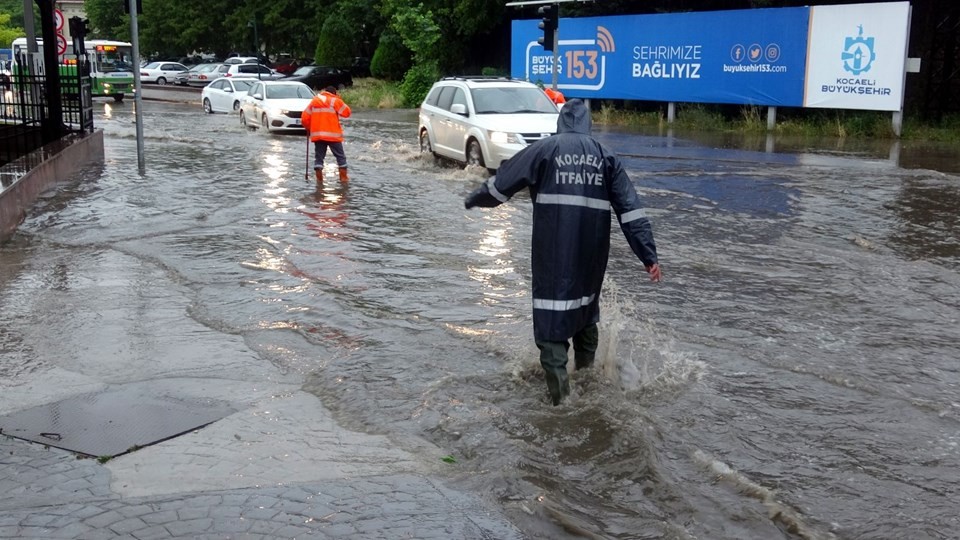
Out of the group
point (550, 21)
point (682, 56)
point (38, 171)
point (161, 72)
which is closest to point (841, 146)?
point (682, 56)

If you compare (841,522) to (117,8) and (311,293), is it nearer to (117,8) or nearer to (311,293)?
(311,293)

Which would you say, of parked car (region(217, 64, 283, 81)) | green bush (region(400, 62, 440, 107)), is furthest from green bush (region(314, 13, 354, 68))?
green bush (region(400, 62, 440, 107))

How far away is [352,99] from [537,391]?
37.9 m

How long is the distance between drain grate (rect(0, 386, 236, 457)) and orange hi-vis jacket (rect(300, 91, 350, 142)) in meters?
10.3

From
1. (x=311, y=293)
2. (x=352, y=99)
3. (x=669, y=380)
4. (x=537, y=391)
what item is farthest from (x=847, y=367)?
(x=352, y=99)

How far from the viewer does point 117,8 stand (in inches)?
3130

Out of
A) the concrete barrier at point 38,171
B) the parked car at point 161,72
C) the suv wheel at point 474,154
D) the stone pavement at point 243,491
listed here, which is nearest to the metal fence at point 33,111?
the concrete barrier at point 38,171

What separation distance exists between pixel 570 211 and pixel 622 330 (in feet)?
7.12

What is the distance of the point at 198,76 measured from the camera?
5716 centimetres

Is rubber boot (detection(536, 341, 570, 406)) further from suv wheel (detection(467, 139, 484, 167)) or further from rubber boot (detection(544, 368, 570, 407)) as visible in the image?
suv wheel (detection(467, 139, 484, 167))

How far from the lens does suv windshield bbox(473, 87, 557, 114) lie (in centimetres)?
1727

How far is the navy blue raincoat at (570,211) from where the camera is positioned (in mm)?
5773

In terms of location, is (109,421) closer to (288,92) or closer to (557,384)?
(557,384)

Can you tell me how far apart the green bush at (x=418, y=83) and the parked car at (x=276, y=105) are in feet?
42.2
